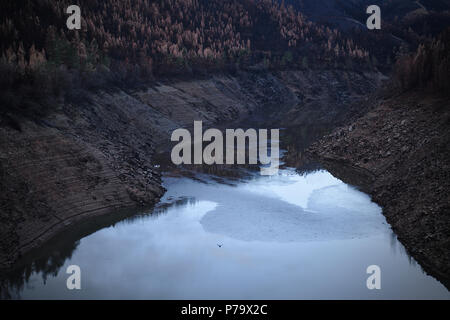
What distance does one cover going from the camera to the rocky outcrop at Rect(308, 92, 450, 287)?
27.5m

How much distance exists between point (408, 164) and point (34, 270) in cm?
2815

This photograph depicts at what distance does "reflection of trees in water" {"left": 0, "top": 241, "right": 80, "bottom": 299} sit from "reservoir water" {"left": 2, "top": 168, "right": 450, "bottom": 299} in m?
0.05

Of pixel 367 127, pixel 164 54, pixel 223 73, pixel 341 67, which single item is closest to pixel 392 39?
pixel 341 67

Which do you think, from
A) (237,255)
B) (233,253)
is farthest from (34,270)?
(237,255)

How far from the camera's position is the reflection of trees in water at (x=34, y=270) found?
24.2 metres

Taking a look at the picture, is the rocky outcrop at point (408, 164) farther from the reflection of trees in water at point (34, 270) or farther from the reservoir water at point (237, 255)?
the reflection of trees in water at point (34, 270)

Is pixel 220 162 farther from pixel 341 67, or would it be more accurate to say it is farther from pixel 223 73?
pixel 341 67

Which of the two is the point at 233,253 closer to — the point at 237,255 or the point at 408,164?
the point at 237,255

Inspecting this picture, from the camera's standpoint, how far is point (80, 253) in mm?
28531

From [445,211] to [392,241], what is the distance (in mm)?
3722

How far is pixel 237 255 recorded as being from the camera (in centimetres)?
2780

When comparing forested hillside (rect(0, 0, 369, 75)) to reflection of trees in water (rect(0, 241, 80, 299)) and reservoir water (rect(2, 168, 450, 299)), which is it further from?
reservoir water (rect(2, 168, 450, 299))

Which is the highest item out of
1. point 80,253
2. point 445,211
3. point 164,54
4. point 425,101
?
point 164,54

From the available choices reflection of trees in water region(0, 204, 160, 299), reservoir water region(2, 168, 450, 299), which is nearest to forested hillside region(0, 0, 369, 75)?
reflection of trees in water region(0, 204, 160, 299)
